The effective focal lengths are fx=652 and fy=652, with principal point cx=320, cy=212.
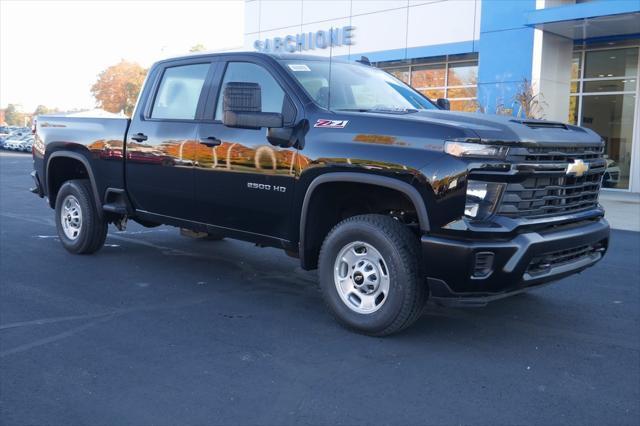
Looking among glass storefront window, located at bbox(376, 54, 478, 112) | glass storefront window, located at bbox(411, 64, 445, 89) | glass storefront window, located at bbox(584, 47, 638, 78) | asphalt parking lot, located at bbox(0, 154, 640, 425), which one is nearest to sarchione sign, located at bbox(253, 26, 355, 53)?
glass storefront window, located at bbox(376, 54, 478, 112)

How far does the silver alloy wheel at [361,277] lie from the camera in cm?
465

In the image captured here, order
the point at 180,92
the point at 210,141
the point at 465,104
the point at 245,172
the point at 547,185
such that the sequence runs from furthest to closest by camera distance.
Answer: the point at 465,104, the point at 180,92, the point at 210,141, the point at 245,172, the point at 547,185

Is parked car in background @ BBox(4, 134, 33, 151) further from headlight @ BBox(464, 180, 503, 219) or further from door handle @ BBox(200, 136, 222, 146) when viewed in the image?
headlight @ BBox(464, 180, 503, 219)

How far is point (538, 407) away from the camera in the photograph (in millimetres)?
3652

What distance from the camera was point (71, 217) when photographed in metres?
7.51

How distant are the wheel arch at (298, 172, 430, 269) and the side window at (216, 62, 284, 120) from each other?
2.71ft

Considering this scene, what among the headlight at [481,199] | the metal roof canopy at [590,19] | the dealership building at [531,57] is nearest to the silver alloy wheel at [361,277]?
the headlight at [481,199]

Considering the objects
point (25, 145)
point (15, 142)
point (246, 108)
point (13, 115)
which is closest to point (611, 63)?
point (246, 108)

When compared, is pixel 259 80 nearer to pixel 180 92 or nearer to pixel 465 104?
pixel 180 92

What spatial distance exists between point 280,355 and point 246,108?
1931mm

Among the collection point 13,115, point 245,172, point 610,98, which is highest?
point 13,115

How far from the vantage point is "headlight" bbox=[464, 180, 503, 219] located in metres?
4.16

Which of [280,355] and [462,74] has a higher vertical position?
[462,74]

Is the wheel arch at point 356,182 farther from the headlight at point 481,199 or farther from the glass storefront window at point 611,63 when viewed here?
the glass storefront window at point 611,63
